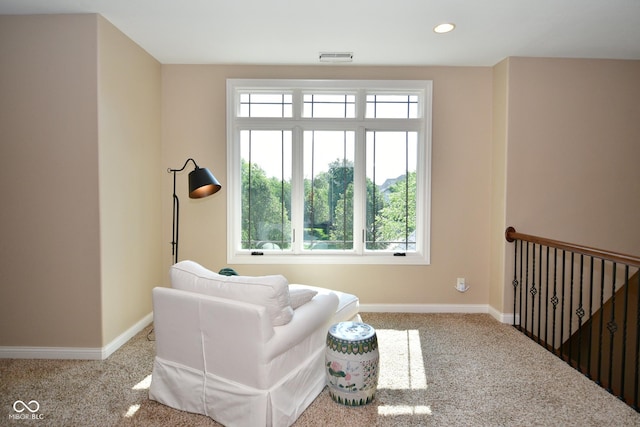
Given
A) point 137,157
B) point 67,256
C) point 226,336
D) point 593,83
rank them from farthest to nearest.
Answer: point 593,83
point 137,157
point 67,256
point 226,336

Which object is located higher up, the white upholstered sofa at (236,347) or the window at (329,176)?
the window at (329,176)

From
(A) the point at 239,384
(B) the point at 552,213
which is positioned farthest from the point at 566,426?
(B) the point at 552,213

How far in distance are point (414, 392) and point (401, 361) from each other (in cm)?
43

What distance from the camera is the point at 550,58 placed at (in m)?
3.46

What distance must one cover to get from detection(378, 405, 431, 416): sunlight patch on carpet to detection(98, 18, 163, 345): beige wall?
223 centimetres

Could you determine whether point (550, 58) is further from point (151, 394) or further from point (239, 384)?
point (151, 394)

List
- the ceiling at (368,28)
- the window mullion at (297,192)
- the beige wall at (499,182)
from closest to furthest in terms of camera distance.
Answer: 1. the ceiling at (368,28)
2. the beige wall at (499,182)
3. the window mullion at (297,192)

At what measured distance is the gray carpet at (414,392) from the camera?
79.4 inches

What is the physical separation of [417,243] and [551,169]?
152 centimetres

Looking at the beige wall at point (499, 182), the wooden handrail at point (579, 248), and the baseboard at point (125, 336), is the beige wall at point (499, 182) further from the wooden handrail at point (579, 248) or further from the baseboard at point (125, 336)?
the baseboard at point (125, 336)

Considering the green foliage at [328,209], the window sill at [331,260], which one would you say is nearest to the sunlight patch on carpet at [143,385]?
the window sill at [331,260]

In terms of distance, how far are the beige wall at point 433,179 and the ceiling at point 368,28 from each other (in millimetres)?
163

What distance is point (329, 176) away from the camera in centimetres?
389

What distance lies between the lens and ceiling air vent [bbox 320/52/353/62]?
3.41m
